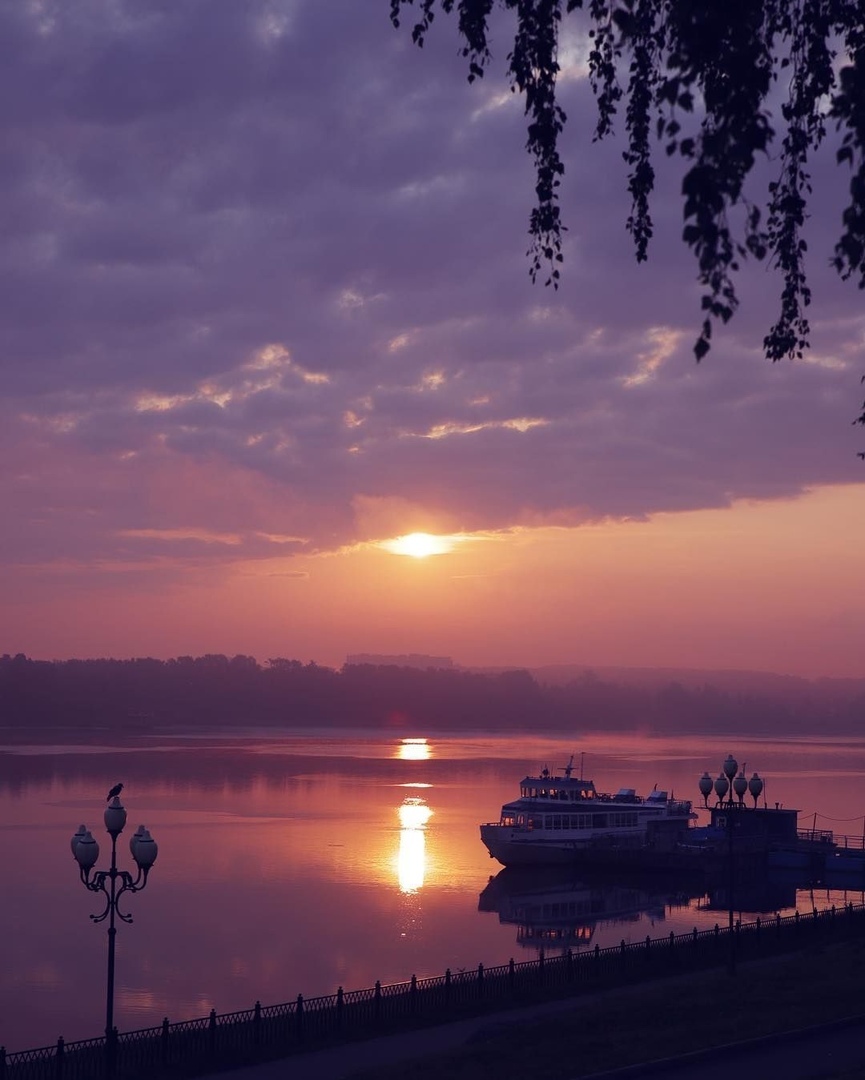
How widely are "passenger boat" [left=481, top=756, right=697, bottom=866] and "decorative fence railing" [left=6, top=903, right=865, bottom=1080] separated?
40.9m

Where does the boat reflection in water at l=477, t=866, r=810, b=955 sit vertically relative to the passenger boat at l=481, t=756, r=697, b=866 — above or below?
below

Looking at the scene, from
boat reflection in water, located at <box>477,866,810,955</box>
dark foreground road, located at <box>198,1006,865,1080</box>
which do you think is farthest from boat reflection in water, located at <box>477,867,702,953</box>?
dark foreground road, located at <box>198,1006,865,1080</box>

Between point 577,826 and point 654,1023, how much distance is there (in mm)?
64036

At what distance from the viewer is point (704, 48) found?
10523 mm

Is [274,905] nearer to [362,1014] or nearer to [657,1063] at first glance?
[362,1014]

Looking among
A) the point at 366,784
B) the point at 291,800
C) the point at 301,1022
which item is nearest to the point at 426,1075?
the point at 301,1022

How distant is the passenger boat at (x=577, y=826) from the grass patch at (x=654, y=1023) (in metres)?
50.7

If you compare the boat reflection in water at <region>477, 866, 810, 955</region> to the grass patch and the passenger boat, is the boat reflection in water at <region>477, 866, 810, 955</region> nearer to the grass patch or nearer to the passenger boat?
the passenger boat

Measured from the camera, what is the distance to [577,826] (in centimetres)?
9112

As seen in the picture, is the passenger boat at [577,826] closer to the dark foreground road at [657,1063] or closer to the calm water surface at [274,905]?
the calm water surface at [274,905]

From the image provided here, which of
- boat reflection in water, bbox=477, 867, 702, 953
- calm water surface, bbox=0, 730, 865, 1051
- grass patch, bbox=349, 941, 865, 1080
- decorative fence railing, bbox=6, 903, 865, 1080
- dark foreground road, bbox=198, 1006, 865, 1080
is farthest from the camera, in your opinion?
boat reflection in water, bbox=477, 867, 702, 953

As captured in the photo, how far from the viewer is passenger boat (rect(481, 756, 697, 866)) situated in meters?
86.2

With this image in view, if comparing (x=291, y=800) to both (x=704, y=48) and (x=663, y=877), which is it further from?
(x=704, y=48)

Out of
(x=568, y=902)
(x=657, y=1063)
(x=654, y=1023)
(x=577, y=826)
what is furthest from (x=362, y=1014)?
(x=577, y=826)
